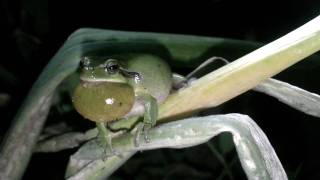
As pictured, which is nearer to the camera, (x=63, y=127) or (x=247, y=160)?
(x=247, y=160)

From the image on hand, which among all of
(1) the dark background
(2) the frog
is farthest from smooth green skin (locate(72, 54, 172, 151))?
(1) the dark background

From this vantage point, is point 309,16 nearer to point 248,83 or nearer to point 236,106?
point 236,106

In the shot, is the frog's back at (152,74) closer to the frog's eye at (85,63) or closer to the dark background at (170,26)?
the frog's eye at (85,63)

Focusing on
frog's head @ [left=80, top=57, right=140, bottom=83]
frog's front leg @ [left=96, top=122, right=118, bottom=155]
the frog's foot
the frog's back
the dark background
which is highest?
frog's head @ [left=80, top=57, right=140, bottom=83]

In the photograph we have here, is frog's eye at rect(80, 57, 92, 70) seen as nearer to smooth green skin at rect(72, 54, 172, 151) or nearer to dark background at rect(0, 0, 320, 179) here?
smooth green skin at rect(72, 54, 172, 151)

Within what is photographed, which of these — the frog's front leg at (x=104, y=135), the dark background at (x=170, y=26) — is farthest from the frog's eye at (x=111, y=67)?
the dark background at (x=170, y=26)

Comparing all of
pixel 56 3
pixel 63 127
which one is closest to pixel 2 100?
pixel 63 127

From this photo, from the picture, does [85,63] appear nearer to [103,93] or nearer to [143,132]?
[103,93]
